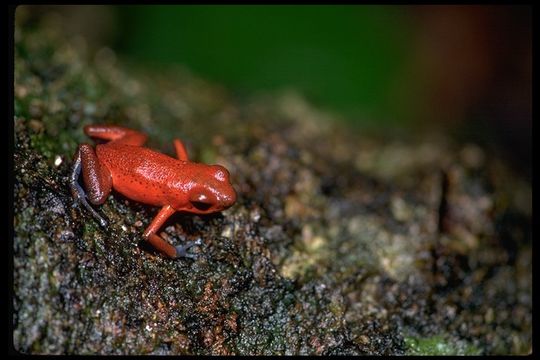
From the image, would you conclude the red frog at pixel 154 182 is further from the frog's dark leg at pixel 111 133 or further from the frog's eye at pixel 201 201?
the frog's dark leg at pixel 111 133

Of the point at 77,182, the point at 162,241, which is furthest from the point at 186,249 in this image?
the point at 77,182

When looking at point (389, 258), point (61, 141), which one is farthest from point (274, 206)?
point (61, 141)

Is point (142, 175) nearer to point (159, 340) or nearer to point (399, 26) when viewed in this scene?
point (159, 340)

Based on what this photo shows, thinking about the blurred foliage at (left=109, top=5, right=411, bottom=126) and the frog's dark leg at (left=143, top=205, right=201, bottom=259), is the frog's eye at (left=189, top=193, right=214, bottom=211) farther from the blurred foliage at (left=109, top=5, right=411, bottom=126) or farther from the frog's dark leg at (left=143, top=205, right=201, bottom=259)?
the blurred foliage at (left=109, top=5, right=411, bottom=126)

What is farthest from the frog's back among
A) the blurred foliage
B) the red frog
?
the blurred foliage

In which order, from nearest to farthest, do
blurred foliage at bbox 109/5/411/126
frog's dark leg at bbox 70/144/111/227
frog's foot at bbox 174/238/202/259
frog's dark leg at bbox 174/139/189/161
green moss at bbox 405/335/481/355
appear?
frog's dark leg at bbox 70/144/111/227 → frog's foot at bbox 174/238/202/259 → green moss at bbox 405/335/481/355 → frog's dark leg at bbox 174/139/189/161 → blurred foliage at bbox 109/5/411/126

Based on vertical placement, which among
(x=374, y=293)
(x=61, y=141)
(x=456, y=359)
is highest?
(x=61, y=141)

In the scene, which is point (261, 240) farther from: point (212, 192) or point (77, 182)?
point (77, 182)

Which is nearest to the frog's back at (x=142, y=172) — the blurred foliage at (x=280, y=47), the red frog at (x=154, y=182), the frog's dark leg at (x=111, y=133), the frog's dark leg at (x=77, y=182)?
the red frog at (x=154, y=182)
